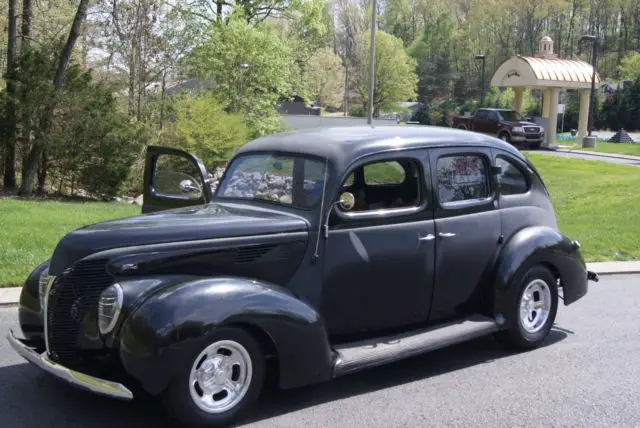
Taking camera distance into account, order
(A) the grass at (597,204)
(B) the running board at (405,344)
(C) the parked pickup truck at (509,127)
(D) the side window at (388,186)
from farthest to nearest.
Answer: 1. (C) the parked pickup truck at (509,127)
2. (A) the grass at (597,204)
3. (D) the side window at (388,186)
4. (B) the running board at (405,344)

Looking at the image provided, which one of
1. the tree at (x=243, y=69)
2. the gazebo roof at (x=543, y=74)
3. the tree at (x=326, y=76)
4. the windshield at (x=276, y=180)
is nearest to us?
the windshield at (x=276, y=180)

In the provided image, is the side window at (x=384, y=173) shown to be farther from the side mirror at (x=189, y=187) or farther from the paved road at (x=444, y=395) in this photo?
the paved road at (x=444, y=395)

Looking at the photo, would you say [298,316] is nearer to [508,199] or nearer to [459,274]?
[459,274]

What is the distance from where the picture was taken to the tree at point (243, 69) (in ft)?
93.6

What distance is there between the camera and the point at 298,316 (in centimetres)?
436

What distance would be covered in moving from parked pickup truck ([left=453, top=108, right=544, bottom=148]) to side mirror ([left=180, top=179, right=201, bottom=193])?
2944 cm

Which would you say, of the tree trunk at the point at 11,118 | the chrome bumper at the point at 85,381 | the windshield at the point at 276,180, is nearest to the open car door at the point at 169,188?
the windshield at the point at 276,180

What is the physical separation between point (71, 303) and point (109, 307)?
1.06 feet

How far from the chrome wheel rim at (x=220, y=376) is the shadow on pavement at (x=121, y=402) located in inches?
8.6

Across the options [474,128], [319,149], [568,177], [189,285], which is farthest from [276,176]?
[474,128]

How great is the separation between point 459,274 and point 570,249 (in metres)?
1.32

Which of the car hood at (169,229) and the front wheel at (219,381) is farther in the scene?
the car hood at (169,229)

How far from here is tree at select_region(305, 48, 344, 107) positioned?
223ft

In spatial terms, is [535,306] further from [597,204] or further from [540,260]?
[597,204]
